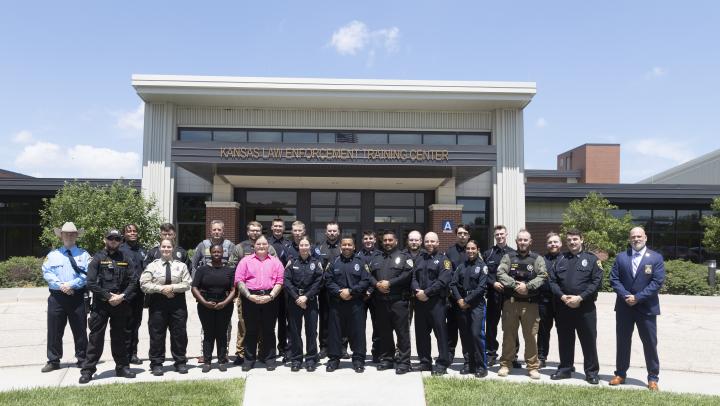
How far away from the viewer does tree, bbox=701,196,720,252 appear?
23.6 metres

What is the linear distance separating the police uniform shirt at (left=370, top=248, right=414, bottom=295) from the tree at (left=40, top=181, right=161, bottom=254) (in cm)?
1223

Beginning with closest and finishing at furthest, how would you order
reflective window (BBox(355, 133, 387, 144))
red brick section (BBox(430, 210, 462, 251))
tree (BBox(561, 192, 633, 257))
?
tree (BBox(561, 192, 633, 257)) → red brick section (BBox(430, 210, 462, 251)) → reflective window (BBox(355, 133, 387, 144))

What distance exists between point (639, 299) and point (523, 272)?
56.7 inches

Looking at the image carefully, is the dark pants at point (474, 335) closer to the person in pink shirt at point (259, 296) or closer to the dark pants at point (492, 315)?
the dark pants at point (492, 315)

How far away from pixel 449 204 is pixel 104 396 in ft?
57.6

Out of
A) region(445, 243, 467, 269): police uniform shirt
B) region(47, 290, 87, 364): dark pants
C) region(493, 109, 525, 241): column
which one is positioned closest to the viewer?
region(47, 290, 87, 364): dark pants

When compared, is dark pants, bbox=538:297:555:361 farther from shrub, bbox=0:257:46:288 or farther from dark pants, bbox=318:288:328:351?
shrub, bbox=0:257:46:288

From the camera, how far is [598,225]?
22.1 metres

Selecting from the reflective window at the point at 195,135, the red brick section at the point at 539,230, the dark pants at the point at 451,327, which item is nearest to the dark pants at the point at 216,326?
the dark pants at the point at 451,327

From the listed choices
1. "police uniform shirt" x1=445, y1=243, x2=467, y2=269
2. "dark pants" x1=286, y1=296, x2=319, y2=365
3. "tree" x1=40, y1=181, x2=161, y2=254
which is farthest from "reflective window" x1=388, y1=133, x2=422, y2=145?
"dark pants" x1=286, y1=296, x2=319, y2=365

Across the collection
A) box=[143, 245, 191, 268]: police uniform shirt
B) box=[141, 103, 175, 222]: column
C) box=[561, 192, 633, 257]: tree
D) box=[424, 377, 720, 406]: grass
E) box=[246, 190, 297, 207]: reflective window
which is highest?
box=[141, 103, 175, 222]: column

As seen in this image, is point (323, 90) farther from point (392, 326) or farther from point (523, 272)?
point (523, 272)

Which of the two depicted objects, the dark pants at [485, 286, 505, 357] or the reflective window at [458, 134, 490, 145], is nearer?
the dark pants at [485, 286, 505, 357]

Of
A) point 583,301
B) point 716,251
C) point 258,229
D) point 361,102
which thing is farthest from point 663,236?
point 258,229
